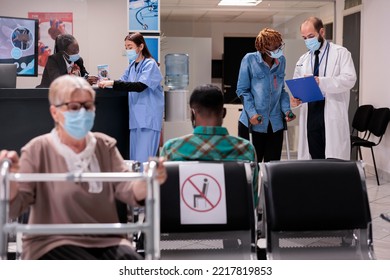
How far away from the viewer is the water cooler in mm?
5531

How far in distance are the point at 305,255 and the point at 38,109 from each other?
Answer: 100 inches

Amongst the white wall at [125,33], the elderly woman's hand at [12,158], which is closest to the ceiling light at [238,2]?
the white wall at [125,33]

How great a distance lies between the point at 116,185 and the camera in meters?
2.11

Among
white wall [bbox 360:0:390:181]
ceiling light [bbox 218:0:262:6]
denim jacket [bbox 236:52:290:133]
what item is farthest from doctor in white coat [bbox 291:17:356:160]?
ceiling light [bbox 218:0:262:6]

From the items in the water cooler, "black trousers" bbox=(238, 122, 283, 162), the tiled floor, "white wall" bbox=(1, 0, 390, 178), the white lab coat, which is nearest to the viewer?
the tiled floor

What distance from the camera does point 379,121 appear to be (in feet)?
21.8

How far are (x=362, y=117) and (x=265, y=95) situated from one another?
124 inches

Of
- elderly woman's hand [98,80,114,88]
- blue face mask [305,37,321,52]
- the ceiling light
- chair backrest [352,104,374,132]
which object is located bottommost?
chair backrest [352,104,374,132]

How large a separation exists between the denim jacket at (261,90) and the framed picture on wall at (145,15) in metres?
2.24

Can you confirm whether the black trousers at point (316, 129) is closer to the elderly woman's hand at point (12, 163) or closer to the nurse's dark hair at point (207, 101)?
the nurse's dark hair at point (207, 101)

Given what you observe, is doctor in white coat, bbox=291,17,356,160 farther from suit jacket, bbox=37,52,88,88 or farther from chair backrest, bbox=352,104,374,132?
chair backrest, bbox=352,104,374,132

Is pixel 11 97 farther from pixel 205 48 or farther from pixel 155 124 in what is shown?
pixel 205 48

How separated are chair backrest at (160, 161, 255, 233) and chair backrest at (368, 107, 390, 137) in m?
4.68

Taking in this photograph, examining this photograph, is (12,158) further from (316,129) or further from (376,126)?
(376,126)
